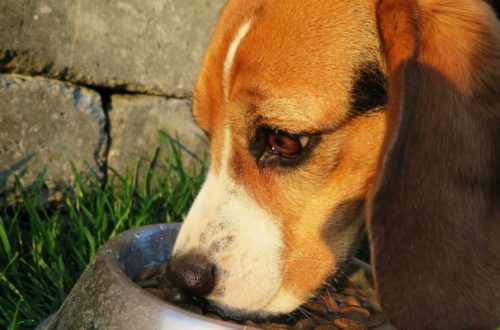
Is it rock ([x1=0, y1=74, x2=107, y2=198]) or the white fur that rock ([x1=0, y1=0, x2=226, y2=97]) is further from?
the white fur

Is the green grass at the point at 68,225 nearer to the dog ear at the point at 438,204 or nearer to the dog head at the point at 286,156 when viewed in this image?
the dog head at the point at 286,156

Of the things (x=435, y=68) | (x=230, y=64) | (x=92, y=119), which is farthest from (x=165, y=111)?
(x=435, y=68)

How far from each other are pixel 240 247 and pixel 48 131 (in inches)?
67.6

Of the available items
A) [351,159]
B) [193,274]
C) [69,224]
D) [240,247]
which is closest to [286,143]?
[351,159]

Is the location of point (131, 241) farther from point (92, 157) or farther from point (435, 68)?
point (92, 157)

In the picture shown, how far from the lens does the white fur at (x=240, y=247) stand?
→ 1.95 metres

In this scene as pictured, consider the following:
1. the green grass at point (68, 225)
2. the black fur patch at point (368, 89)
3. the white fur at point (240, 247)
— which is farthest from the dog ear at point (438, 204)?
the green grass at point (68, 225)

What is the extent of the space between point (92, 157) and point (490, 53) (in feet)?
7.37

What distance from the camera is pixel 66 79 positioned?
3404 millimetres

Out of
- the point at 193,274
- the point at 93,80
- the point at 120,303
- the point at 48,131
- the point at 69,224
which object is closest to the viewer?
the point at 120,303

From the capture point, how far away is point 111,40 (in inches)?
137

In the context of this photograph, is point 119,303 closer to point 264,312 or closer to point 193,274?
point 193,274

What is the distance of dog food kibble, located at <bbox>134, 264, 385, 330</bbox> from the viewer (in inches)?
76.3

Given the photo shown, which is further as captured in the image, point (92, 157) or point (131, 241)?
point (92, 157)
